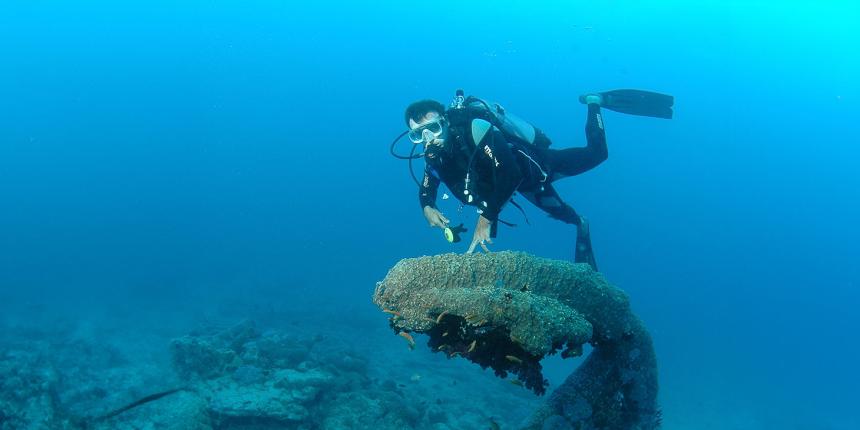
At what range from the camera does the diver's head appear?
5.33 metres

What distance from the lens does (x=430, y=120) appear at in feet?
17.5

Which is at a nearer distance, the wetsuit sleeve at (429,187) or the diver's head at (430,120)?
the diver's head at (430,120)

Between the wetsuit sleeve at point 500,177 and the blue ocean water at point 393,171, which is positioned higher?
the blue ocean water at point 393,171

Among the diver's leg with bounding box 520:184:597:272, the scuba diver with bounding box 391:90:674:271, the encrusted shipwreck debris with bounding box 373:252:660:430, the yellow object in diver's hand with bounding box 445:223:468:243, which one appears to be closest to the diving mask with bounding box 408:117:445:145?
the scuba diver with bounding box 391:90:674:271

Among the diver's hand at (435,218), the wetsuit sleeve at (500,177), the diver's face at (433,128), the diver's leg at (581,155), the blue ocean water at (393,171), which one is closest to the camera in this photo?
the wetsuit sleeve at (500,177)

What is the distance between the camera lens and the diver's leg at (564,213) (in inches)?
254

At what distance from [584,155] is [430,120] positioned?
137 inches

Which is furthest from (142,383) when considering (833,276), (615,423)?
(833,276)

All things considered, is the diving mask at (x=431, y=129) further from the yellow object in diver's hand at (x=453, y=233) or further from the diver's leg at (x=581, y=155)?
the diver's leg at (x=581, y=155)

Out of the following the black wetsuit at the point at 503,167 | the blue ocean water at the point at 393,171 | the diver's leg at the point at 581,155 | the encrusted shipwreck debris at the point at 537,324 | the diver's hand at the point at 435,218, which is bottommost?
the encrusted shipwreck debris at the point at 537,324

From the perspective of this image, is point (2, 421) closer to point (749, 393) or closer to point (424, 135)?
point (424, 135)

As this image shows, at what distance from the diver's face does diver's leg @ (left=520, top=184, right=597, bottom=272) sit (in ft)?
5.79

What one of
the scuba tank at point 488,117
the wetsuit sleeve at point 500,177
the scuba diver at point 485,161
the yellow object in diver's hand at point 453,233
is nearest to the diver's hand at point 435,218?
the scuba diver at point 485,161

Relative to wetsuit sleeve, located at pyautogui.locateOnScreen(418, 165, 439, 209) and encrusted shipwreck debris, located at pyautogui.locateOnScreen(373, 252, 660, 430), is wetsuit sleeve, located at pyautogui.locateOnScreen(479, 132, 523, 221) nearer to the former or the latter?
wetsuit sleeve, located at pyautogui.locateOnScreen(418, 165, 439, 209)
